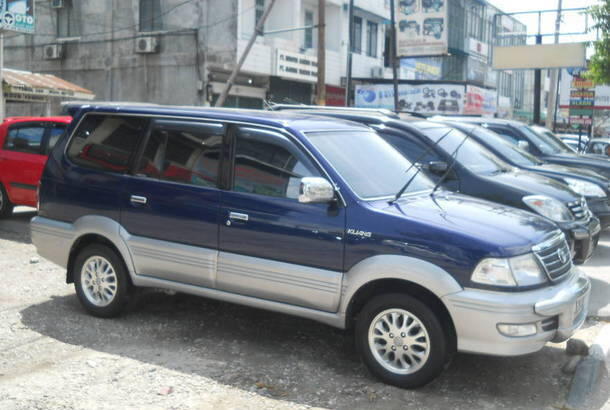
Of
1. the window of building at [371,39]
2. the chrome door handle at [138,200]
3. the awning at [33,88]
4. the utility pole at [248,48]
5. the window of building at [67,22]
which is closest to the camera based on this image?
the chrome door handle at [138,200]

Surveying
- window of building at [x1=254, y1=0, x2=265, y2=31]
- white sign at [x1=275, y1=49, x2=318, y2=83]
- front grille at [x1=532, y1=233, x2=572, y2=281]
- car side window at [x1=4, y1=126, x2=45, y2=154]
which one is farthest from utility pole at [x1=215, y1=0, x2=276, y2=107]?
front grille at [x1=532, y1=233, x2=572, y2=281]

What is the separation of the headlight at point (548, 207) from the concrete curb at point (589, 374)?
6.25ft

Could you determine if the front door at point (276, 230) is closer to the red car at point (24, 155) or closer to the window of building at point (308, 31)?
the red car at point (24, 155)

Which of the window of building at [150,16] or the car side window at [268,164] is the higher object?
the window of building at [150,16]

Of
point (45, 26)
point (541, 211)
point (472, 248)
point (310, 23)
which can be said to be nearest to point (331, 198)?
point (472, 248)

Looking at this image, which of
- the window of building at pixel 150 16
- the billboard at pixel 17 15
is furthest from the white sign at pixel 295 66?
the billboard at pixel 17 15

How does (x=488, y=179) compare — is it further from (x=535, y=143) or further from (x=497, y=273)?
(x=535, y=143)

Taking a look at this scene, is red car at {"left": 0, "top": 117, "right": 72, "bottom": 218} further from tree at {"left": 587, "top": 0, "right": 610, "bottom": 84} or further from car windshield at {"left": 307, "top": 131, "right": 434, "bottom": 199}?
tree at {"left": 587, "top": 0, "right": 610, "bottom": 84}

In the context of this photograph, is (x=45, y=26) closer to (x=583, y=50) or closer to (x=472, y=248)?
(x=583, y=50)

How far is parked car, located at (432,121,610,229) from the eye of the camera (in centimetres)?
925

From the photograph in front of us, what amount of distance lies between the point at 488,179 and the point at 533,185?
0.60 m

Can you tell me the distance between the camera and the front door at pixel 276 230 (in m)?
4.86

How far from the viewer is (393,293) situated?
4.64 m

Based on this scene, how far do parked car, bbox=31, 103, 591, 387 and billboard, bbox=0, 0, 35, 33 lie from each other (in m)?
13.3
